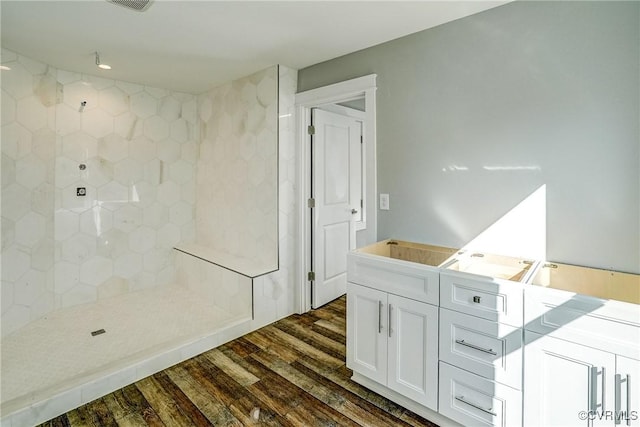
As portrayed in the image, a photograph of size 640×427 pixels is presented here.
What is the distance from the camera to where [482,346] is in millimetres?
1555

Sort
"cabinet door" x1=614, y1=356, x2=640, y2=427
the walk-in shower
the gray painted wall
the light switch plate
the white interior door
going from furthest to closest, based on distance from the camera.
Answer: the white interior door, the walk-in shower, the light switch plate, the gray painted wall, "cabinet door" x1=614, y1=356, x2=640, y2=427

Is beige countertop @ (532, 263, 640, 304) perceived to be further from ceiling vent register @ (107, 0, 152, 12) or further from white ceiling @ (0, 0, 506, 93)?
ceiling vent register @ (107, 0, 152, 12)

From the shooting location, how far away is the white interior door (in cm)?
318

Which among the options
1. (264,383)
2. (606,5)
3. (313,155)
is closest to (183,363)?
(264,383)

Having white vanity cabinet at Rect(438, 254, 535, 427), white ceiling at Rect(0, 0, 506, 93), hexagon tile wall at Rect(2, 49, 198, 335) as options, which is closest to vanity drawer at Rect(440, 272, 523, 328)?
white vanity cabinet at Rect(438, 254, 535, 427)

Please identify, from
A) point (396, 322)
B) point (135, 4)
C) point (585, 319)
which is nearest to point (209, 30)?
point (135, 4)

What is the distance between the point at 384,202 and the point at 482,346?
1.21m

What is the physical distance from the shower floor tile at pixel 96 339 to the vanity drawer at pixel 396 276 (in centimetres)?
144

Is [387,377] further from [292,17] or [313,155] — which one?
[292,17]

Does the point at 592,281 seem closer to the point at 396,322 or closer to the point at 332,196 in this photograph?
the point at 396,322

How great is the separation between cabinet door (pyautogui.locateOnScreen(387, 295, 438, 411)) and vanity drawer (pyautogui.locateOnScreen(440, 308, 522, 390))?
7 centimetres

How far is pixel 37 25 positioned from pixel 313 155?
222 centimetres

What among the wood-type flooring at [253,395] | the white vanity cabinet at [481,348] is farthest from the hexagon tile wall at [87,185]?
the white vanity cabinet at [481,348]

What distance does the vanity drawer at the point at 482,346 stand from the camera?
147cm
